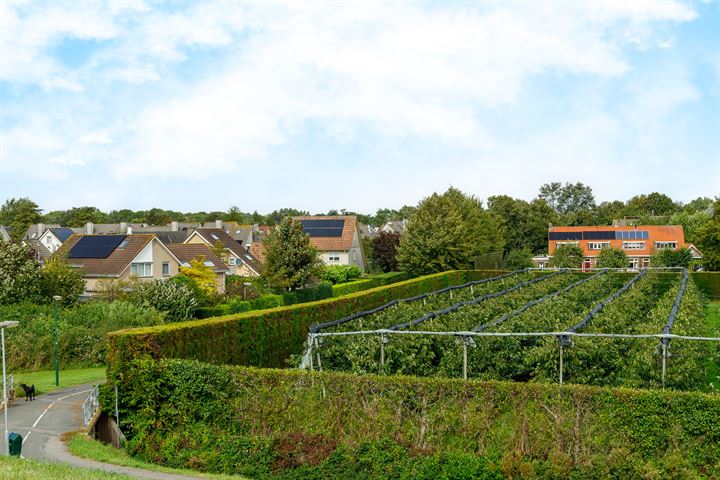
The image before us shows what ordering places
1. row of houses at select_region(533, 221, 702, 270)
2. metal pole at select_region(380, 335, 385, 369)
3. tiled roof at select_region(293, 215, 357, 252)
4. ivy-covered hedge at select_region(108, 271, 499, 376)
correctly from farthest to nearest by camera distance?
1. row of houses at select_region(533, 221, 702, 270)
2. tiled roof at select_region(293, 215, 357, 252)
3. ivy-covered hedge at select_region(108, 271, 499, 376)
4. metal pole at select_region(380, 335, 385, 369)

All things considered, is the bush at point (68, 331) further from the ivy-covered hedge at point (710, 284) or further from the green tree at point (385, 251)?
the green tree at point (385, 251)

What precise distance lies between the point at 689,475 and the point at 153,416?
13.0 meters

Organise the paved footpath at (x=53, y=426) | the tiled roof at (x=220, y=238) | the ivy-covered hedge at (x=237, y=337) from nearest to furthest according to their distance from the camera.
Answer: the paved footpath at (x=53, y=426) → the ivy-covered hedge at (x=237, y=337) → the tiled roof at (x=220, y=238)

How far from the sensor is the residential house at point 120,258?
162ft

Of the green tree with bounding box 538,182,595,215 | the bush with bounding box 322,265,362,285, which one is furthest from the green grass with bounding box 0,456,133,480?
the green tree with bounding box 538,182,595,215

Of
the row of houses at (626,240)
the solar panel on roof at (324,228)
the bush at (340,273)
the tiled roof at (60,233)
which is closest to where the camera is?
the bush at (340,273)

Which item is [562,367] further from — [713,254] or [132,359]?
[713,254]

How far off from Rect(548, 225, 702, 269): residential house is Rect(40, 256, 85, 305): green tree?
208 ft

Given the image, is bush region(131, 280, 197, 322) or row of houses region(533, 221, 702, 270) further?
row of houses region(533, 221, 702, 270)

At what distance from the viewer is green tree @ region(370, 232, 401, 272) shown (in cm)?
8056

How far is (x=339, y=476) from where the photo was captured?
1491cm

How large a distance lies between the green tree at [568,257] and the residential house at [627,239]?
13.4m

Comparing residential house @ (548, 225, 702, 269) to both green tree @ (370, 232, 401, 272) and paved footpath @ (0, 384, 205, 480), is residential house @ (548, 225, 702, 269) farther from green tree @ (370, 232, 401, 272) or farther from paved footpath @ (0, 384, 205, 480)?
paved footpath @ (0, 384, 205, 480)

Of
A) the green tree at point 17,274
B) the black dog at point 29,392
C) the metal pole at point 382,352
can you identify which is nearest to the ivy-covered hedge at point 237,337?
the metal pole at point 382,352
